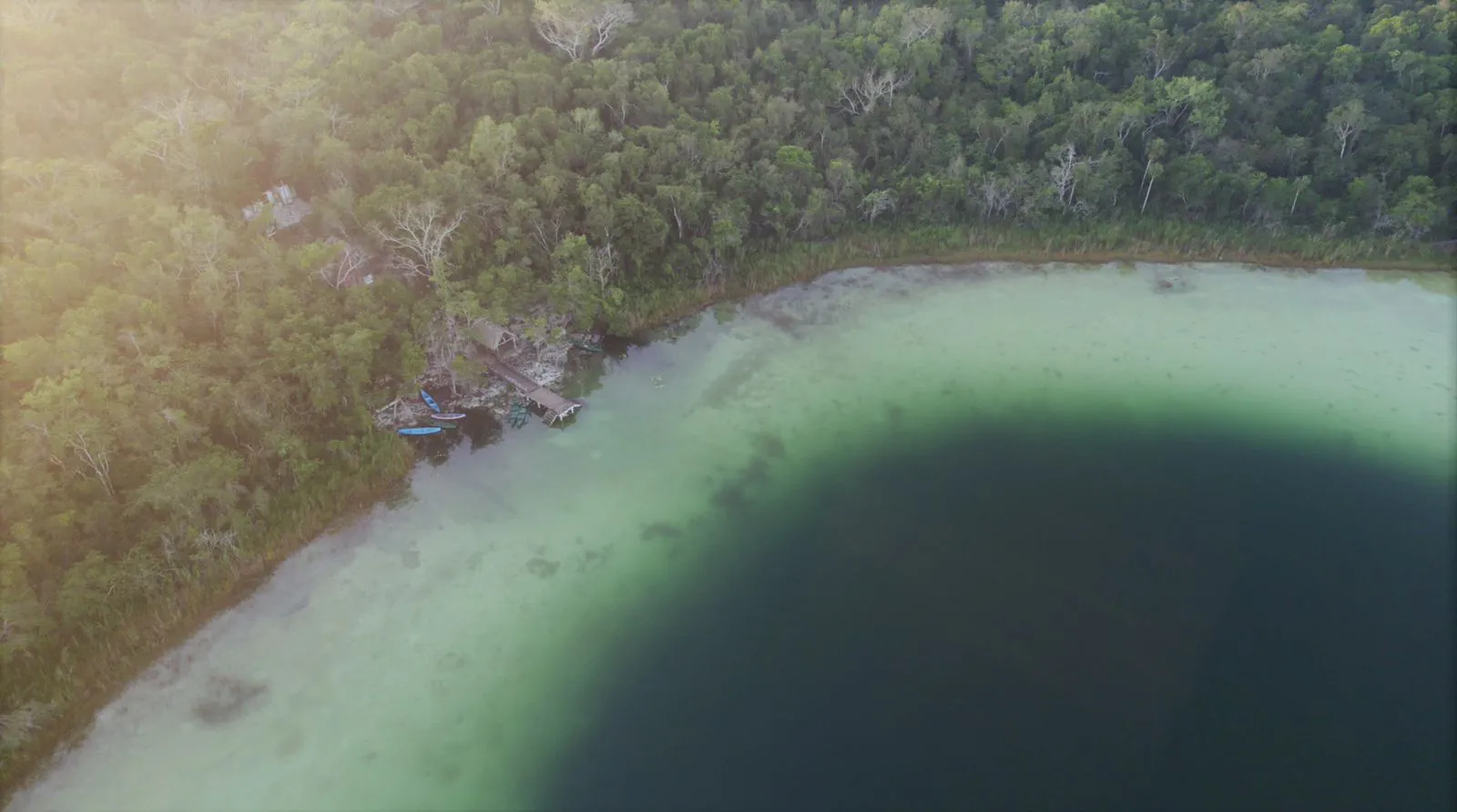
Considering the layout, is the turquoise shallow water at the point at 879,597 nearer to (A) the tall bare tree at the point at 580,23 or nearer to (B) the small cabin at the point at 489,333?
(B) the small cabin at the point at 489,333

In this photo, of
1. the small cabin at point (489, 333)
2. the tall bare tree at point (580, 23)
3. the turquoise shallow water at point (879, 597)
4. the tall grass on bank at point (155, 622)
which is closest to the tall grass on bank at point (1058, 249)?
the turquoise shallow water at point (879, 597)

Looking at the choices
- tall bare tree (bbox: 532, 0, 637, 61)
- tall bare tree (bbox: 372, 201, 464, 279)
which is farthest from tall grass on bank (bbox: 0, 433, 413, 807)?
tall bare tree (bbox: 532, 0, 637, 61)

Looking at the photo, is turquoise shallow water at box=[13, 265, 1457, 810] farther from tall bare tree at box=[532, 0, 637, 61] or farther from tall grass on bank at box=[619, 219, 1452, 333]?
tall bare tree at box=[532, 0, 637, 61]

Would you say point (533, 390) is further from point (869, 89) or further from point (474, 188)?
point (869, 89)

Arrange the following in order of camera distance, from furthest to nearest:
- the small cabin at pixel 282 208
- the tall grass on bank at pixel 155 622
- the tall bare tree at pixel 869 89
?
the tall bare tree at pixel 869 89 < the small cabin at pixel 282 208 < the tall grass on bank at pixel 155 622

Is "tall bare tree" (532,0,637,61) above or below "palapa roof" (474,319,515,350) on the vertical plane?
above

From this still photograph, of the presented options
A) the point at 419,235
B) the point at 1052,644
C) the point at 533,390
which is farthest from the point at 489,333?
the point at 1052,644
